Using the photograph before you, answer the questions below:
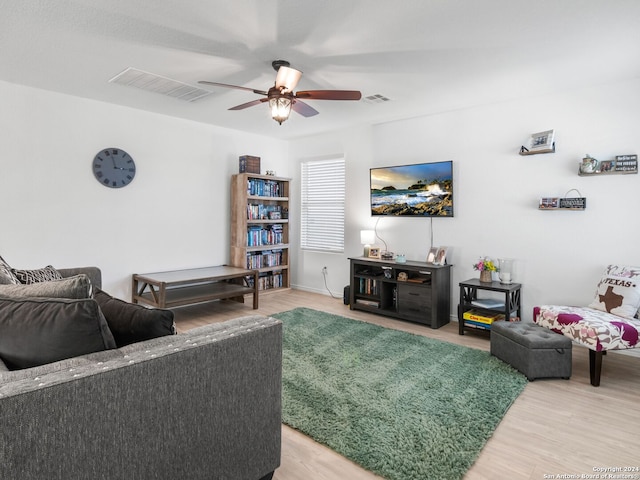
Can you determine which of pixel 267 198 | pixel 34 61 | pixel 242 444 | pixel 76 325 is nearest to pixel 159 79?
pixel 34 61

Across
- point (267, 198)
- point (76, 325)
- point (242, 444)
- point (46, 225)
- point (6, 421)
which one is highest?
point (267, 198)

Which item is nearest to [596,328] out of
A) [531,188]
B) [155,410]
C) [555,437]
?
[555,437]

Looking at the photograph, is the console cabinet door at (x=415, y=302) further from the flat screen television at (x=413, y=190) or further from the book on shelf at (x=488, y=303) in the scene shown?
the flat screen television at (x=413, y=190)

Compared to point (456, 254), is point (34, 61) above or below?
above

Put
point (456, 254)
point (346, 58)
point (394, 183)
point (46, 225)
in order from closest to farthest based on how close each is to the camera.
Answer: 1. point (346, 58)
2. point (46, 225)
3. point (456, 254)
4. point (394, 183)

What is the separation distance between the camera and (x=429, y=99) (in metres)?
4.10

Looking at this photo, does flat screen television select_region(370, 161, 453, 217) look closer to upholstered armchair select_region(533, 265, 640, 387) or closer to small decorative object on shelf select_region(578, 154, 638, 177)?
small decorative object on shelf select_region(578, 154, 638, 177)

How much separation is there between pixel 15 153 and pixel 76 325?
358 centimetres

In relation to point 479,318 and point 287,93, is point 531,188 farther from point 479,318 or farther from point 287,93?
point 287,93

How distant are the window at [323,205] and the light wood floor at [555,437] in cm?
355

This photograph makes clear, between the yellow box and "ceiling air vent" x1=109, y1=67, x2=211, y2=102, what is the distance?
144 inches

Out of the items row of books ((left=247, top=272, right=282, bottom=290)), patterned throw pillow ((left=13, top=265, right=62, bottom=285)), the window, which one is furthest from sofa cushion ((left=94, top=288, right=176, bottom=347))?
the window

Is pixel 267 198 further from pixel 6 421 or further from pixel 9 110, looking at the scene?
pixel 6 421

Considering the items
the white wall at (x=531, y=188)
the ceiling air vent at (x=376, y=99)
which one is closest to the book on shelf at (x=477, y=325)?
the white wall at (x=531, y=188)
